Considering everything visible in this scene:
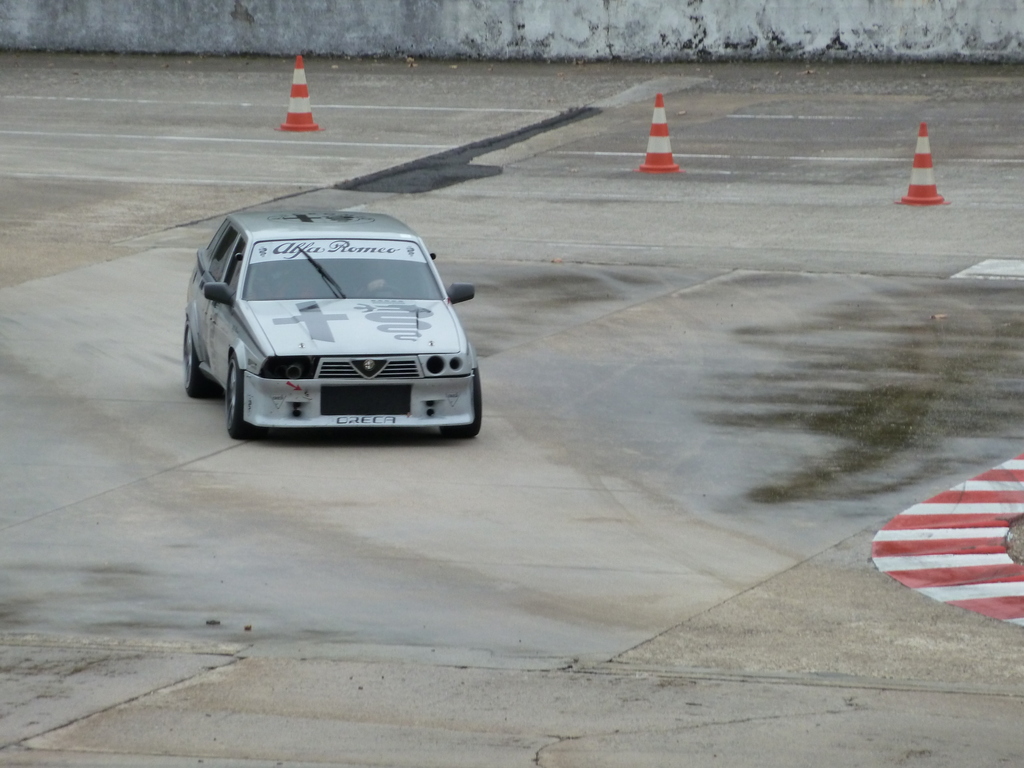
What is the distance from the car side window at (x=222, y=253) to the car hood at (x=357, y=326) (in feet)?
3.56

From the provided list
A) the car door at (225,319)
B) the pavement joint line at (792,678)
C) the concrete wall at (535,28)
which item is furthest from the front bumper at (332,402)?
the concrete wall at (535,28)

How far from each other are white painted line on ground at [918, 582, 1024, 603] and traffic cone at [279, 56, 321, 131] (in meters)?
18.6

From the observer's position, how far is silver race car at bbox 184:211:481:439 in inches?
478

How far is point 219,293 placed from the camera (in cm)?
1284

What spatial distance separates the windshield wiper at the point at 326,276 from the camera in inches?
512

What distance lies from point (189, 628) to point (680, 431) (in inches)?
189

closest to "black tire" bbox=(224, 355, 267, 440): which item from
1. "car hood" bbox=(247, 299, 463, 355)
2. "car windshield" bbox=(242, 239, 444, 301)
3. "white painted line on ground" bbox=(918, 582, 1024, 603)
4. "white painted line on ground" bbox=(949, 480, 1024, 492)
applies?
"car hood" bbox=(247, 299, 463, 355)

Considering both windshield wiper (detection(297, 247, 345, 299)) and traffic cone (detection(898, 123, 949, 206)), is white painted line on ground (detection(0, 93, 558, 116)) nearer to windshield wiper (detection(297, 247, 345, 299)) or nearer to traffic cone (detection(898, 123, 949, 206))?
traffic cone (detection(898, 123, 949, 206))

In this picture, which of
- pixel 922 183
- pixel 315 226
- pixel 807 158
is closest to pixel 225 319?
pixel 315 226

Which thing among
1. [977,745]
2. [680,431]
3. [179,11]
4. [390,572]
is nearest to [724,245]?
[680,431]

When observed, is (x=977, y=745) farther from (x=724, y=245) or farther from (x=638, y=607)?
(x=724, y=245)

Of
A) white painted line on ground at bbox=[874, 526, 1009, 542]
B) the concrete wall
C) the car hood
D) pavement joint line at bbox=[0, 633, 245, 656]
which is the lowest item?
white painted line on ground at bbox=[874, 526, 1009, 542]

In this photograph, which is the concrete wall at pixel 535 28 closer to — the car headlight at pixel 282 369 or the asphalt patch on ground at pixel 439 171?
the asphalt patch on ground at pixel 439 171

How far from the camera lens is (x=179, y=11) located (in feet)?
113
